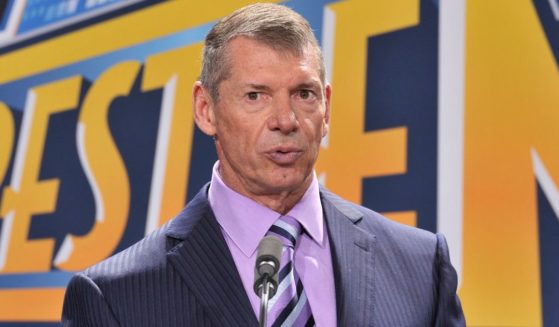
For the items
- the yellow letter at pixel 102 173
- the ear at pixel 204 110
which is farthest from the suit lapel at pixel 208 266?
the yellow letter at pixel 102 173

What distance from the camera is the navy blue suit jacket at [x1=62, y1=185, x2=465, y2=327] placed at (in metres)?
1.14

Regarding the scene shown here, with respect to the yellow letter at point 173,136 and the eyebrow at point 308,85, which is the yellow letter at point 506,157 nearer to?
the eyebrow at point 308,85

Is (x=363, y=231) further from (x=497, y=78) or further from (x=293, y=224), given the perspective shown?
(x=497, y=78)

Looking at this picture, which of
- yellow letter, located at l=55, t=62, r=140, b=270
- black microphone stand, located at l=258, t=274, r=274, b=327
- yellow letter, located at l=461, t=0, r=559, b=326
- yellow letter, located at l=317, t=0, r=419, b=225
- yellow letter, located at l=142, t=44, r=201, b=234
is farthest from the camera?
yellow letter, located at l=55, t=62, r=140, b=270

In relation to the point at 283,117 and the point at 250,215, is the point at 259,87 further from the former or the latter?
the point at 250,215

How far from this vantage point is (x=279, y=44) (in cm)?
123

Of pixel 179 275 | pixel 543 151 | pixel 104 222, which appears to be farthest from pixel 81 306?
pixel 104 222

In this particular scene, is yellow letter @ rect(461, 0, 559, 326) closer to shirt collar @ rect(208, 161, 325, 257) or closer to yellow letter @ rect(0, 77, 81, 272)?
shirt collar @ rect(208, 161, 325, 257)

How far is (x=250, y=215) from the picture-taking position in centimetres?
124

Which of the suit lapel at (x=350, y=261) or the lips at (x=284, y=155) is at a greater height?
the lips at (x=284, y=155)

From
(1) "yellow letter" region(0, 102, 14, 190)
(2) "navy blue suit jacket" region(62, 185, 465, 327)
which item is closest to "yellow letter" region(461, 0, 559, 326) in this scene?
(2) "navy blue suit jacket" region(62, 185, 465, 327)

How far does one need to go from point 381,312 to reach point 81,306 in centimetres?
49

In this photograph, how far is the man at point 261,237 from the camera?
115 cm

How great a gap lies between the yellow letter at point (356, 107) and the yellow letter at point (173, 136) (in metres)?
0.59
